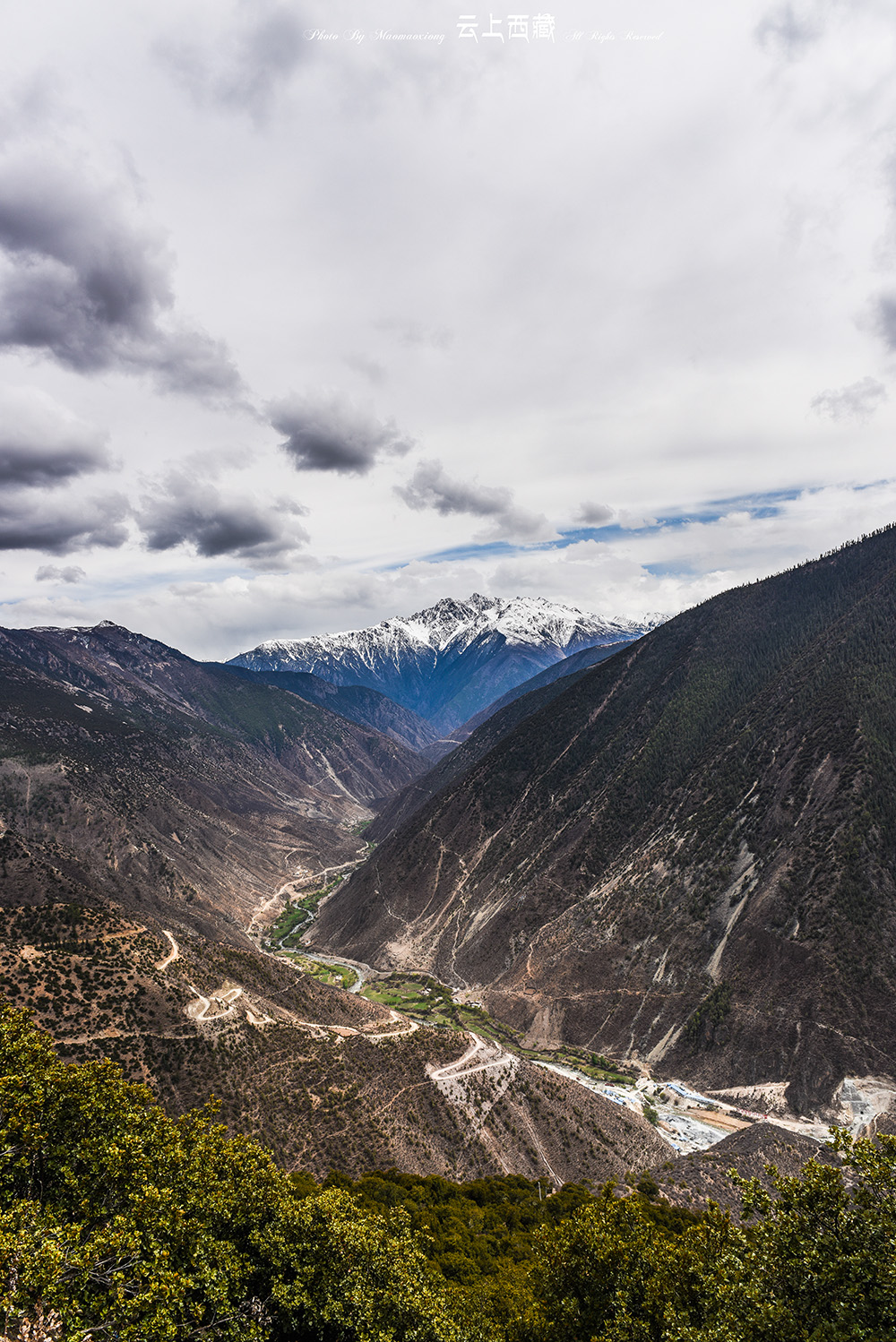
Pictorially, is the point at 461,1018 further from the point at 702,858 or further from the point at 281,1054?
the point at 702,858

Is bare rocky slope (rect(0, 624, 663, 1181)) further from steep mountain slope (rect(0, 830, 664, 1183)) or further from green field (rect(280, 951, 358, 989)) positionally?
green field (rect(280, 951, 358, 989))

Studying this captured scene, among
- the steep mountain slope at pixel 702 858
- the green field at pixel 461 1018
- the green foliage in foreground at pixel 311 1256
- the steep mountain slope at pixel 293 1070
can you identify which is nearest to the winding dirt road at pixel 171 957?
the steep mountain slope at pixel 293 1070

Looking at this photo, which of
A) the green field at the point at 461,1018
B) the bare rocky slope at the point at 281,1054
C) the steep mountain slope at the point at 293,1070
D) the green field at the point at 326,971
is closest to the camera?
the steep mountain slope at the point at 293,1070

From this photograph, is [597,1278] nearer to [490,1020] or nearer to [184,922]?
[490,1020]

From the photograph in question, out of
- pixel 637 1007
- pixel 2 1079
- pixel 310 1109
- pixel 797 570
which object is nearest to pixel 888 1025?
pixel 637 1007

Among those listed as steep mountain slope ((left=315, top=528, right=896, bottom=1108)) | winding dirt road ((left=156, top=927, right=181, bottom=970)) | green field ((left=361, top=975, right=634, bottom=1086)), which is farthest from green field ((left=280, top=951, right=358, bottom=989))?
winding dirt road ((left=156, top=927, right=181, bottom=970))

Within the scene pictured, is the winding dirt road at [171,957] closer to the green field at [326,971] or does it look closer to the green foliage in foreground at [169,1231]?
the green foliage in foreground at [169,1231]
